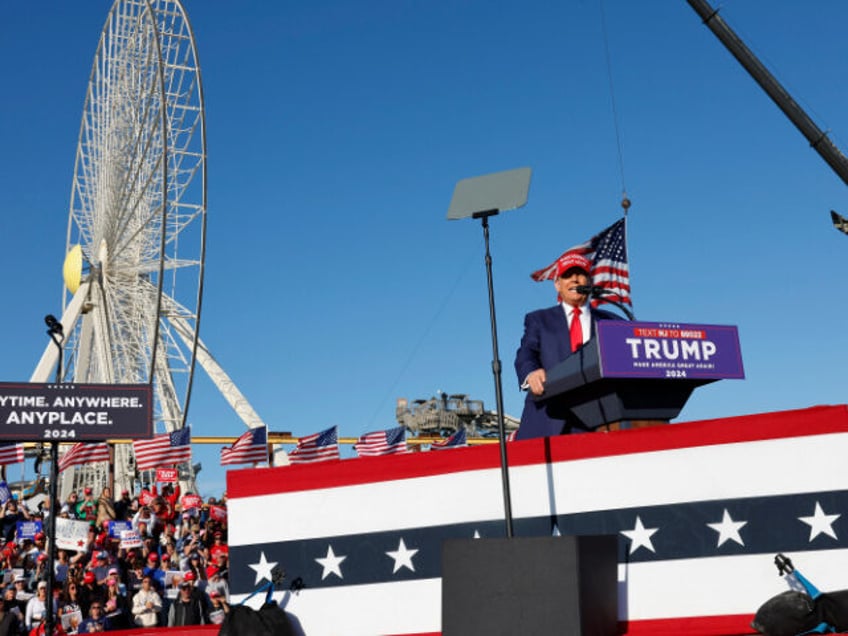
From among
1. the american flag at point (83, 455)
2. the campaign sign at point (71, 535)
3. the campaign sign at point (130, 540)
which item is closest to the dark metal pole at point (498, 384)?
the campaign sign at point (71, 535)

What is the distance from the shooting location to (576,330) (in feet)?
20.6

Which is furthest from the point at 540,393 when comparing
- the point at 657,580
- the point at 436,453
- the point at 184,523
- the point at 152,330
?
the point at 152,330

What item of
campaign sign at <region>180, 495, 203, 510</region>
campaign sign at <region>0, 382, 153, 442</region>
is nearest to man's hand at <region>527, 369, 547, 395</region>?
campaign sign at <region>0, 382, 153, 442</region>

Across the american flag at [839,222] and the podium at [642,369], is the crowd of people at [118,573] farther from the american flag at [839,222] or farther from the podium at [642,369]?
the american flag at [839,222]

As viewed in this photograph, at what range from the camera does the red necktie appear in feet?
20.5

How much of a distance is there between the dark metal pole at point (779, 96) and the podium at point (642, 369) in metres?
10.3

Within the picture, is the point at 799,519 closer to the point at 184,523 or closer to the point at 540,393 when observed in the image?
the point at 540,393

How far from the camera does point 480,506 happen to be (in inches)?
204

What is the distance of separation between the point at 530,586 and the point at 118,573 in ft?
33.3

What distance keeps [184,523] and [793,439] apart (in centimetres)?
1536

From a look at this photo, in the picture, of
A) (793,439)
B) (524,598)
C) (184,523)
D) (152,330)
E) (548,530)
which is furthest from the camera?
(152,330)

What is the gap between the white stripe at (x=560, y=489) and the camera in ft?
15.2

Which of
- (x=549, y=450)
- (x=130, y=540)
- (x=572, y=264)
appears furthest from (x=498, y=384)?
(x=130, y=540)

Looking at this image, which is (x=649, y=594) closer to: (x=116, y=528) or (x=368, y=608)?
(x=368, y=608)
